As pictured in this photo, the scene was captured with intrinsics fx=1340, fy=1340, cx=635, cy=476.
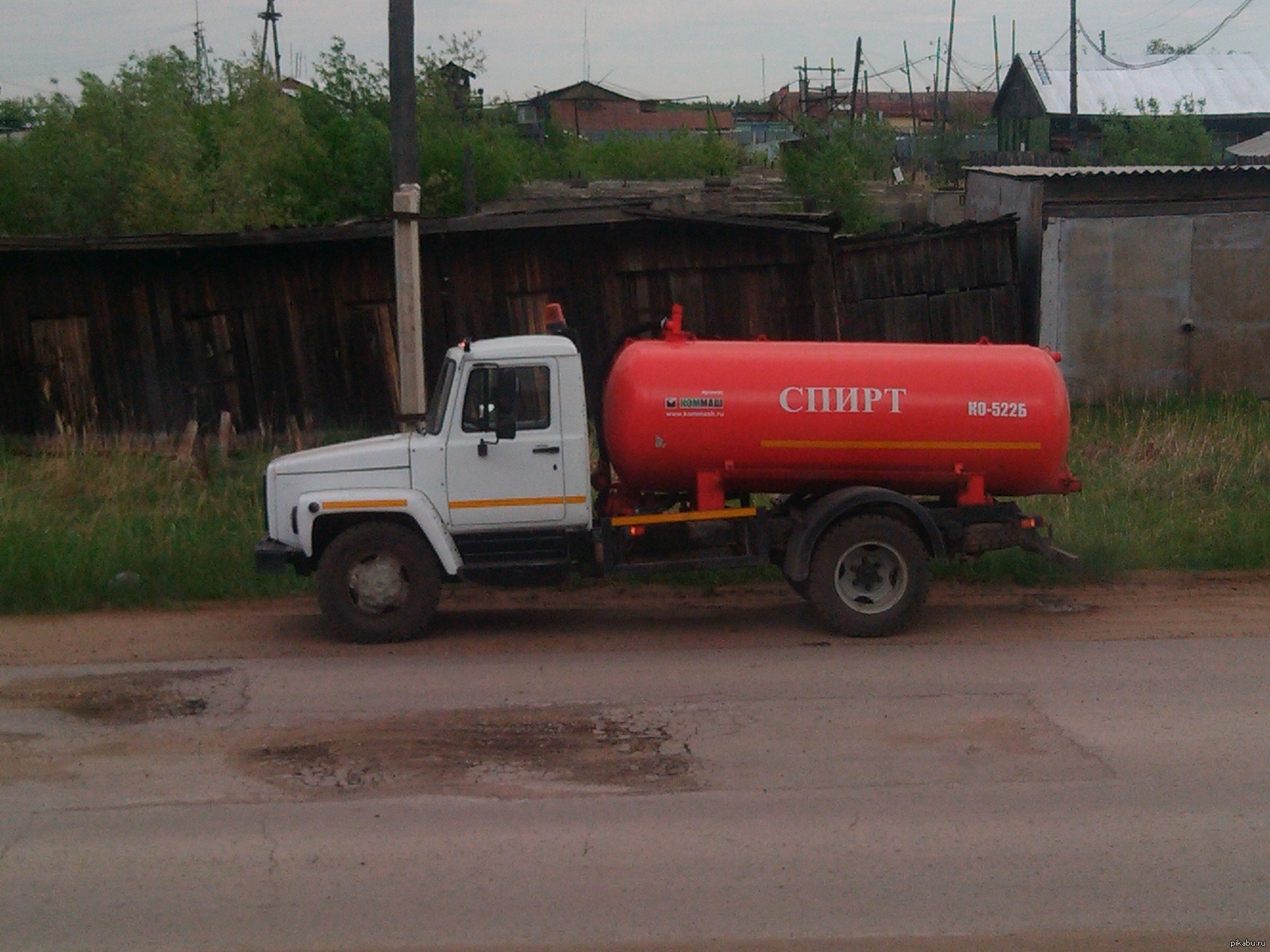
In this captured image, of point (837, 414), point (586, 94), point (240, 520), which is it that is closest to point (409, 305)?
point (240, 520)

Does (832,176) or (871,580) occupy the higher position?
(832,176)

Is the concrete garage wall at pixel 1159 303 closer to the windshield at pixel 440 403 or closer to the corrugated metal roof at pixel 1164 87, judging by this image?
the windshield at pixel 440 403

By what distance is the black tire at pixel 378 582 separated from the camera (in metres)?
9.13

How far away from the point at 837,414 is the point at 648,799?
3.68 metres

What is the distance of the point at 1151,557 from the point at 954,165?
1396 inches

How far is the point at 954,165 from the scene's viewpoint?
146 feet

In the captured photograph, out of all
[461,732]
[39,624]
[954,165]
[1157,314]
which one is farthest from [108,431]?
[954,165]

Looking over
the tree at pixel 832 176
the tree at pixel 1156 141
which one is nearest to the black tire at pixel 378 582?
the tree at pixel 832 176

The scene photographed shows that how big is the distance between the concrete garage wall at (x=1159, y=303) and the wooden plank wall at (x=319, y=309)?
11.3ft

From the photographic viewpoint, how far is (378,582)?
9203 millimetres

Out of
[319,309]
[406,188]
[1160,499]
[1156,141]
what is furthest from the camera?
[1156,141]

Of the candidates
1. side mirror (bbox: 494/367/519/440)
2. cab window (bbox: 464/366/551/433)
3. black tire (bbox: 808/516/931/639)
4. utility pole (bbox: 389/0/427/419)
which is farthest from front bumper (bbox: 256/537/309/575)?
black tire (bbox: 808/516/931/639)

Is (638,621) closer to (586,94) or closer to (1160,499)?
(1160,499)

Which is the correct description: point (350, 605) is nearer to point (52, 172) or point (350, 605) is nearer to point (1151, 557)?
point (1151, 557)
